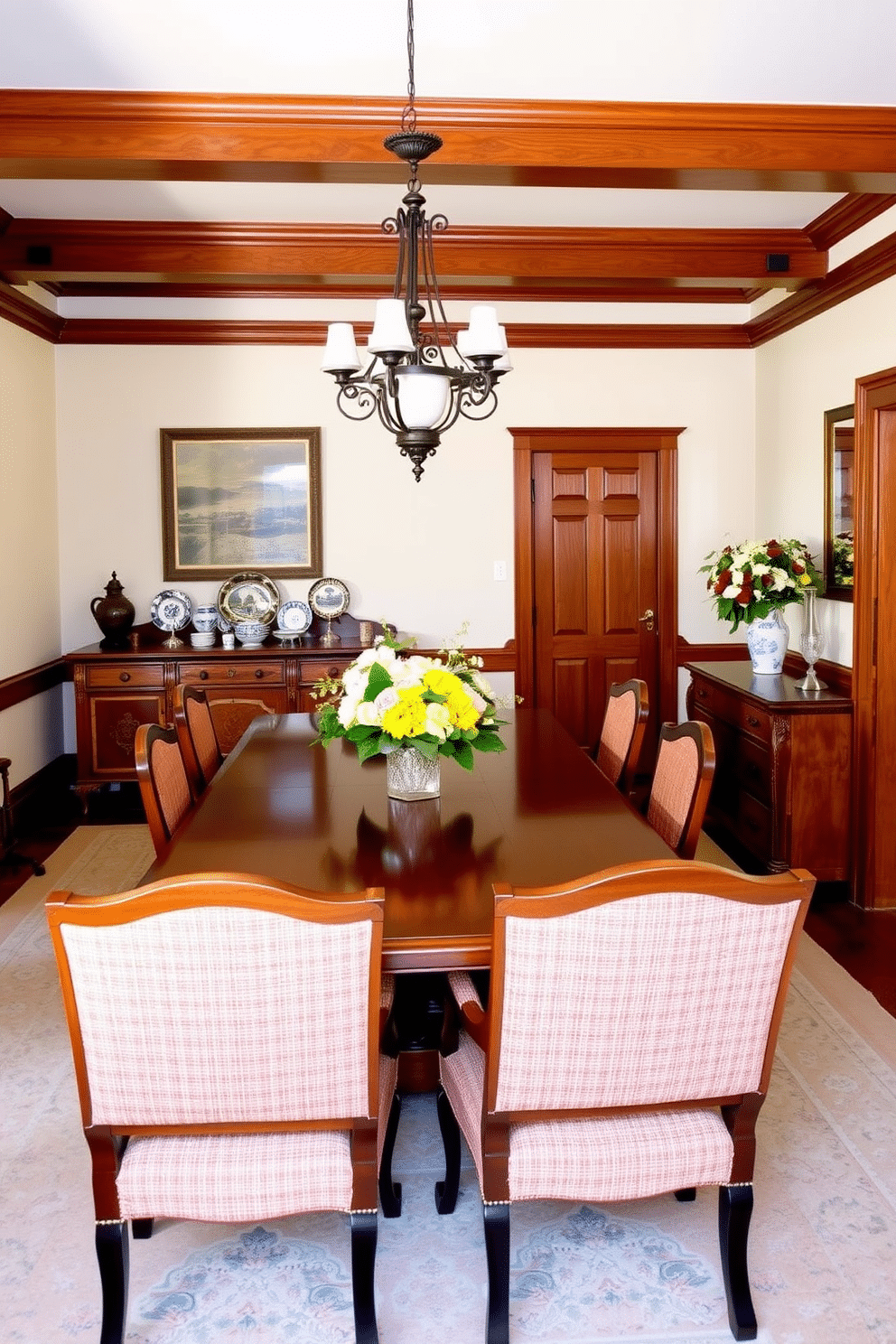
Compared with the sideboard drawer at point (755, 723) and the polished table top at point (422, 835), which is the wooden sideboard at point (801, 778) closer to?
the sideboard drawer at point (755, 723)

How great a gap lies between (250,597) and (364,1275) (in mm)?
4599

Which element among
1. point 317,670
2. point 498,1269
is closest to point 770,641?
point 317,670

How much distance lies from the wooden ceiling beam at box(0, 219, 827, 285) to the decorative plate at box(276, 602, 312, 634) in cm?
180

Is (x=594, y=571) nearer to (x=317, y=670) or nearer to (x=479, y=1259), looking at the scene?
(x=317, y=670)

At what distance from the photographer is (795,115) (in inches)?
136

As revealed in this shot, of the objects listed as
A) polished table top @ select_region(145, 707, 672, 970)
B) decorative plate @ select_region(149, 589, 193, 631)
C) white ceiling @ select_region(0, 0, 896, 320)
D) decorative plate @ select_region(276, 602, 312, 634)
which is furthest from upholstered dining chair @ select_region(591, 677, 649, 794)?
decorative plate @ select_region(149, 589, 193, 631)

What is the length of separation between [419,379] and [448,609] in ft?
11.4

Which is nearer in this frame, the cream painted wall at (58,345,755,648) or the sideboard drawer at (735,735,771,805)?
the sideboard drawer at (735,735,771,805)

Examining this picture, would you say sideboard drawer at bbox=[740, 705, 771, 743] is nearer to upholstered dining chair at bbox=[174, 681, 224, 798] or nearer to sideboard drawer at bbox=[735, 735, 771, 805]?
sideboard drawer at bbox=[735, 735, 771, 805]

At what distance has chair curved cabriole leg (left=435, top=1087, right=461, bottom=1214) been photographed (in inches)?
93.8

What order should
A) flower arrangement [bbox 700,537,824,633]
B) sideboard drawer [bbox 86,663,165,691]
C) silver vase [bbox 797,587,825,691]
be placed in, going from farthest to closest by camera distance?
sideboard drawer [bbox 86,663,165,691] < flower arrangement [bbox 700,537,824,633] < silver vase [bbox 797,587,825,691]

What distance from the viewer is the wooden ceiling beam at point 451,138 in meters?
3.33

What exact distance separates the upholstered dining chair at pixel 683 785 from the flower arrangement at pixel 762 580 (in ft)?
6.08

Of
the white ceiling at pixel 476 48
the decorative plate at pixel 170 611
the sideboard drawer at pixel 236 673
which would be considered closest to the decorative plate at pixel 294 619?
the sideboard drawer at pixel 236 673
